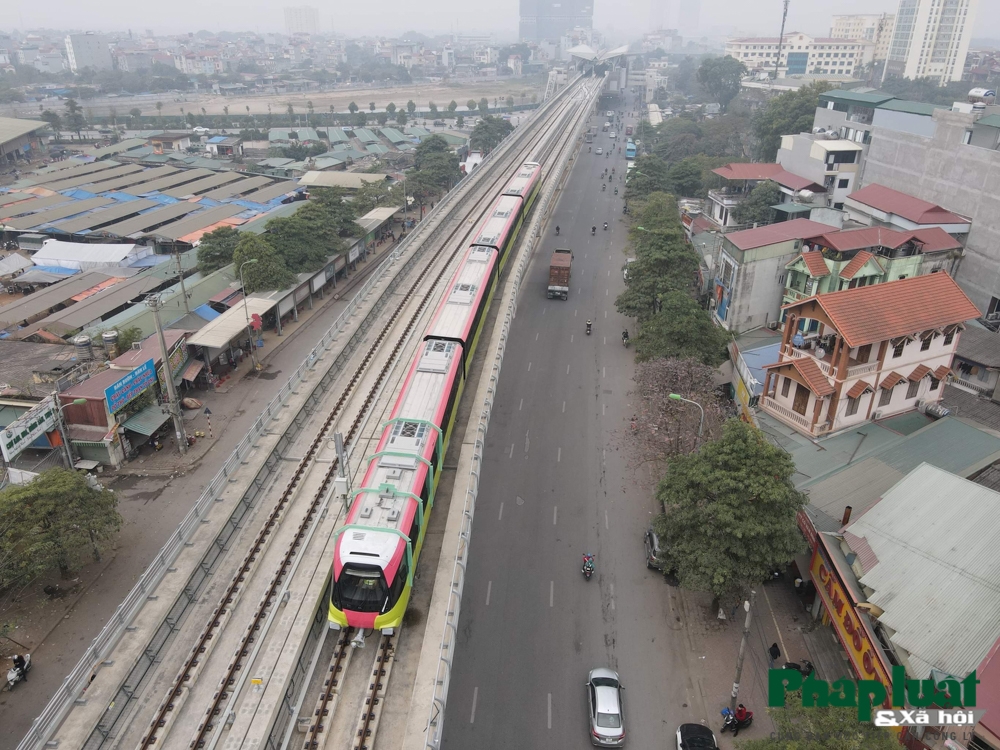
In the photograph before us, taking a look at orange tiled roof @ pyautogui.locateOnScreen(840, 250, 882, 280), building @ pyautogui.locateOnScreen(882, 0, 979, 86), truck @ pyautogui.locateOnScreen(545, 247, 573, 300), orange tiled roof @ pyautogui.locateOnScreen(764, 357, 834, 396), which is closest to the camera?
orange tiled roof @ pyautogui.locateOnScreen(764, 357, 834, 396)

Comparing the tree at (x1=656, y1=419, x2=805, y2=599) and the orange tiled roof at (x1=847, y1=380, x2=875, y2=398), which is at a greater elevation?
the orange tiled roof at (x1=847, y1=380, x2=875, y2=398)

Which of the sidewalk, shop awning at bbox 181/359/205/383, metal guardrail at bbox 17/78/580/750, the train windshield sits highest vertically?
the train windshield

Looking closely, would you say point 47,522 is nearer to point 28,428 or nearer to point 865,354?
point 28,428

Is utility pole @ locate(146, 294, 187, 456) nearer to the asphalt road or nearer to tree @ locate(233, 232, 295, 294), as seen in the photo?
tree @ locate(233, 232, 295, 294)

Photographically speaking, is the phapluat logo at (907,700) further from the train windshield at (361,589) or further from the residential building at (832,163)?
the residential building at (832,163)

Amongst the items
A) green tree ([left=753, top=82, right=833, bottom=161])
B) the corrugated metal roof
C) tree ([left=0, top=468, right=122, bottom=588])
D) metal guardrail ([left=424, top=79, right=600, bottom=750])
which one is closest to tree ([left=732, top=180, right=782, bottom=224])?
green tree ([left=753, top=82, right=833, bottom=161])
